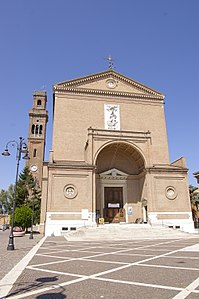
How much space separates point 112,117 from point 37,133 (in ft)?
106

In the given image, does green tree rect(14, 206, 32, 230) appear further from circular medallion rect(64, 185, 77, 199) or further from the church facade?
circular medallion rect(64, 185, 77, 199)

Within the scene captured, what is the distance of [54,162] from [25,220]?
13359mm

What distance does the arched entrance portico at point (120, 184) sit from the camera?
30484 millimetres

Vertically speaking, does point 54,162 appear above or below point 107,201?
above

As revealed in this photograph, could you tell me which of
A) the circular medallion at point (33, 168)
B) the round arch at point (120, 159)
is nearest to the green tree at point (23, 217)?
the round arch at point (120, 159)

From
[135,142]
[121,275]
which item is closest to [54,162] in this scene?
[135,142]

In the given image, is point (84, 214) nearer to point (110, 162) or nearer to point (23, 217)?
point (110, 162)

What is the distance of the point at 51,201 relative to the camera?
25656mm

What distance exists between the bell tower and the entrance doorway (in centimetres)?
2929

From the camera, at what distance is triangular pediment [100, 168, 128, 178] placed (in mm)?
31078

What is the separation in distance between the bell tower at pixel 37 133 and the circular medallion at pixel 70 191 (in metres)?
31.5

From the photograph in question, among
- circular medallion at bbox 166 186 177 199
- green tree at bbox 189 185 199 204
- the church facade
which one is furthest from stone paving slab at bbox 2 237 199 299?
green tree at bbox 189 185 199 204

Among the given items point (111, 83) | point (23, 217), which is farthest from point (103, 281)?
point (23, 217)

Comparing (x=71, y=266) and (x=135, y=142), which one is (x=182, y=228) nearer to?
(x=135, y=142)
